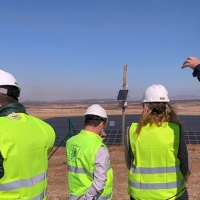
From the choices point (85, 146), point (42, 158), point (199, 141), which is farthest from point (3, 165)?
point (199, 141)

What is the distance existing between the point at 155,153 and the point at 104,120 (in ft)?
2.14

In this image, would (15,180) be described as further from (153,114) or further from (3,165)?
(153,114)

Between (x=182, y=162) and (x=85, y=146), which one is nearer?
(x=182, y=162)

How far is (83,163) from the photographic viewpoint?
10.4 ft

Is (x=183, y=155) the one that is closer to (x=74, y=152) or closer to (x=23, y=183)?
(x=74, y=152)

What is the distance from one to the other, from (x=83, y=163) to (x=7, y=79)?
115 cm

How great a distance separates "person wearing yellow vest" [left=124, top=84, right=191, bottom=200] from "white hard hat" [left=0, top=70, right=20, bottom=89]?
121 cm

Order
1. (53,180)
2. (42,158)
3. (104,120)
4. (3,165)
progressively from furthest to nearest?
(53,180), (104,120), (42,158), (3,165)

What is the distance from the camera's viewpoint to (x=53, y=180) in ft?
29.0

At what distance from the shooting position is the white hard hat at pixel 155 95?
319 cm

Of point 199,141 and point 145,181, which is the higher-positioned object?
point 145,181

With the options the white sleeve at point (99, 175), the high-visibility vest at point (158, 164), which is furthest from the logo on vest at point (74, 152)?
the high-visibility vest at point (158, 164)

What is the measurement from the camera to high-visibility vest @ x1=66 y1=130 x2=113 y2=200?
123 inches

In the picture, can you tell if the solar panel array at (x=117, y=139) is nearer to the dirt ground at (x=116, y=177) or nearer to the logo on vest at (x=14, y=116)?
the dirt ground at (x=116, y=177)
